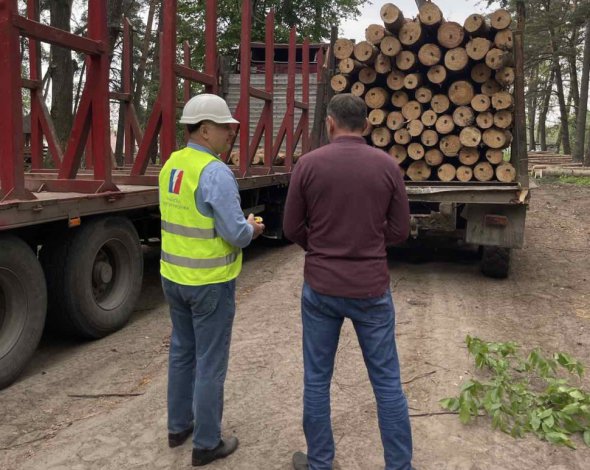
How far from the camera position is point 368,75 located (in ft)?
22.4

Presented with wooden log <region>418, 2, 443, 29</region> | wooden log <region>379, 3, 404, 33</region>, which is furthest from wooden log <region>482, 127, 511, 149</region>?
wooden log <region>379, 3, 404, 33</region>

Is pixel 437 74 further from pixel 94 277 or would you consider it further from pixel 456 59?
pixel 94 277

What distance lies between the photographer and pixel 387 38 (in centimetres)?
654

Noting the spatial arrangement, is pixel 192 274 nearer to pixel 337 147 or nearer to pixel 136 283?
pixel 337 147

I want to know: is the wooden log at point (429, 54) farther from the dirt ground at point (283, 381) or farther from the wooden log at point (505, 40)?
the dirt ground at point (283, 381)

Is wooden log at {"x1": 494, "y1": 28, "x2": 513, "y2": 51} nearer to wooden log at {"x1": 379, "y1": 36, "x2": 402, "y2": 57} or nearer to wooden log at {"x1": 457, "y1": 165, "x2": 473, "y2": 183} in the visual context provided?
wooden log at {"x1": 379, "y1": 36, "x2": 402, "y2": 57}

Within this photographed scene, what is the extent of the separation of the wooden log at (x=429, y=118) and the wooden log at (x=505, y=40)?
38.2 inches

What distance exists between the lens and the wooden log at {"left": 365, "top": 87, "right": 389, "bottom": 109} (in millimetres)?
6715

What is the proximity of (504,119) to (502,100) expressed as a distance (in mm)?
210

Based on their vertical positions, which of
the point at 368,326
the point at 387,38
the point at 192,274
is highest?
the point at 387,38

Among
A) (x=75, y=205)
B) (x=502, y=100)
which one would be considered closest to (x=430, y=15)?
(x=502, y=100)

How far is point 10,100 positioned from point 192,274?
77.1 inches

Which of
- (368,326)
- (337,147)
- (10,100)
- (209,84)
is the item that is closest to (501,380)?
(368,326)

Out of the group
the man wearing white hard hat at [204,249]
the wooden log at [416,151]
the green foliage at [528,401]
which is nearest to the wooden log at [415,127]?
the wooden log at [416,151]
